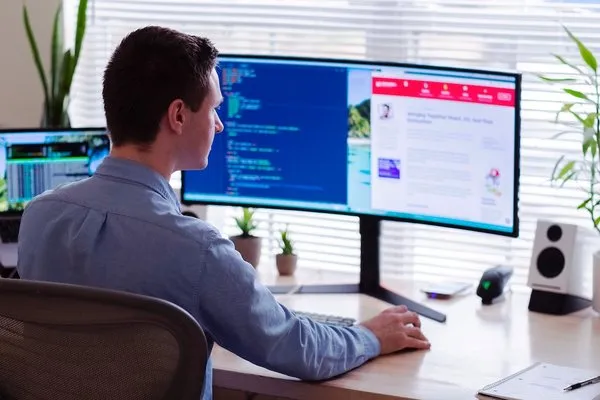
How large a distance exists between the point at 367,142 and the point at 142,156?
31.4 inches

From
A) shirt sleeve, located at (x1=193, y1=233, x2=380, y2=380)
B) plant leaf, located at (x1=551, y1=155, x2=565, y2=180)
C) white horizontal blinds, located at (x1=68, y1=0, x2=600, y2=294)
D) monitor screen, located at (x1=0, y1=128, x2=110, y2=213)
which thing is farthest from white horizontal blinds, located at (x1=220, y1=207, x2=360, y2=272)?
shirt sleeve, located at (x1=193, y1=233, x2=380, y2=380)

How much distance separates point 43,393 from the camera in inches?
65.6

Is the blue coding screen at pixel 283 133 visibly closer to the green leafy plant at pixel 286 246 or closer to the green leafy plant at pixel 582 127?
the green leafy plant at pixel 286 246

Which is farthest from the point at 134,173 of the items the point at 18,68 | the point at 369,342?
the point at 18,68

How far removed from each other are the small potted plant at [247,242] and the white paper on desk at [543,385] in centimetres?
94

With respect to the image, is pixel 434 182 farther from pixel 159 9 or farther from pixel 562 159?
pixel 159 9

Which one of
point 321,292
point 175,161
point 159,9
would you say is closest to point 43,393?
point 175,161

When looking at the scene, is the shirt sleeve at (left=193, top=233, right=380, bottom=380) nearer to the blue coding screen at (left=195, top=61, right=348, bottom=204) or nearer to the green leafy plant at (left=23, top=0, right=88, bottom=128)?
the blue coding screen at (left=195, top=61, right=348, bottom=204)

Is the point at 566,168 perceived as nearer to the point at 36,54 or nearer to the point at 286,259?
the point at 286,259

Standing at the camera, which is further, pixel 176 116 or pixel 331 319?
pixel 331 319

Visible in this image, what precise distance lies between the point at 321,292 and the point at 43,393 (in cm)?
110

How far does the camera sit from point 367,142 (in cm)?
258

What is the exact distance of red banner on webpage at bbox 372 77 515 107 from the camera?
2.43 metres

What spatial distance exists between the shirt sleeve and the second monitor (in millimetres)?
498
